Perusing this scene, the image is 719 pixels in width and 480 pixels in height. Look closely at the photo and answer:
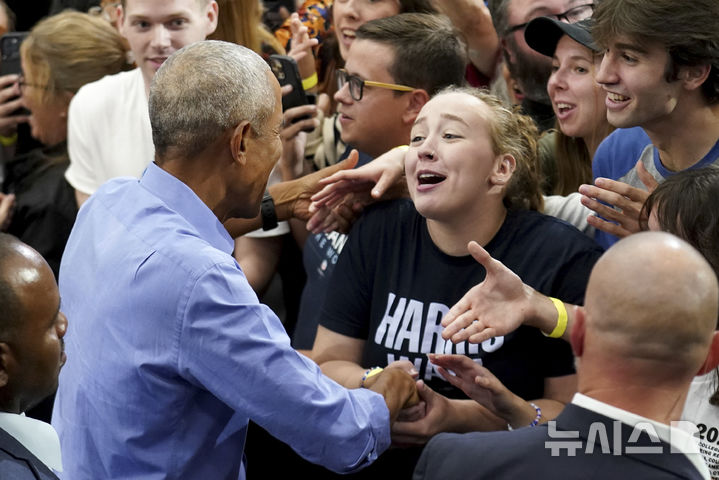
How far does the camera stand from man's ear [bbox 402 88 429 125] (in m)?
3.33

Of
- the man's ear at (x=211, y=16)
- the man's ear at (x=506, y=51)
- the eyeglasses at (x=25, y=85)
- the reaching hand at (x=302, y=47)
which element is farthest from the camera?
the eyeglasses at (x=25, y=85)

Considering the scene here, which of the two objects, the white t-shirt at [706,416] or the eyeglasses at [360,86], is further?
the eyeglasses at [360,86]

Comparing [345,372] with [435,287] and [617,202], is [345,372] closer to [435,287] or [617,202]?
[435,287]

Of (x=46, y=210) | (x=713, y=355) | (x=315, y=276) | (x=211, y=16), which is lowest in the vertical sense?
(x=46, y=210)

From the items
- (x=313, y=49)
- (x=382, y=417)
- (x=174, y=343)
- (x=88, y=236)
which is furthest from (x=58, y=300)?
(x=313, y=49)

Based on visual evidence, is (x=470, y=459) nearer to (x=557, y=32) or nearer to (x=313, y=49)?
(x=557, y=32)

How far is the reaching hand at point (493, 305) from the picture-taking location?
231 cm

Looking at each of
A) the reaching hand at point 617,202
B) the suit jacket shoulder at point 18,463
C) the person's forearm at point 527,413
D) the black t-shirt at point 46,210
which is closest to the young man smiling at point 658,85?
the reaching hand at point 617,202

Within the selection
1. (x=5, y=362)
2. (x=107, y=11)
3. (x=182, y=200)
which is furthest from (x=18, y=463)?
(x=107, y=11)

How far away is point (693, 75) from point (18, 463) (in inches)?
75.1

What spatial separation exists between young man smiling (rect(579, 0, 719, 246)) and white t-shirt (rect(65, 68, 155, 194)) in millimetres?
1789

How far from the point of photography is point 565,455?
156cm

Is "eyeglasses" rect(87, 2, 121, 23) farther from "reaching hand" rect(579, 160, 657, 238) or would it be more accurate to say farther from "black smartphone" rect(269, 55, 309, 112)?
"reaching hand" rect(579, 160, 657, 238)

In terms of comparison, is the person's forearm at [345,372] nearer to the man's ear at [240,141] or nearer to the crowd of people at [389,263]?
the crowd of people at [389,263]
